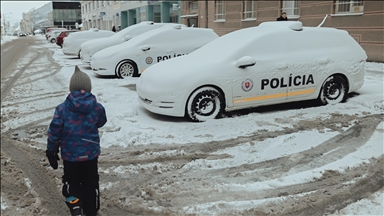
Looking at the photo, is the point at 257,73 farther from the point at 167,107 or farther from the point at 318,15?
the point at 318,15

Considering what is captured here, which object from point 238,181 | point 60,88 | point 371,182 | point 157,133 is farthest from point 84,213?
point 60,88

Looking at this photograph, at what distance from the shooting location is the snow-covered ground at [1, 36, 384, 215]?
398cm

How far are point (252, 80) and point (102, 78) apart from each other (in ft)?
21.5

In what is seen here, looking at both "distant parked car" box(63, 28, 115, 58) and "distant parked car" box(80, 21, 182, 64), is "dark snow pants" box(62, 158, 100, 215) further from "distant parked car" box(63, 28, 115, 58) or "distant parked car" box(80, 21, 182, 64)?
"distant parked car" box(63, 28, 115, 58)

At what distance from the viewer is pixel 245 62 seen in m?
6.19

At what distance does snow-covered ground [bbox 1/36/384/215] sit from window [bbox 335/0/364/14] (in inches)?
269

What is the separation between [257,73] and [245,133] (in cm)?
130

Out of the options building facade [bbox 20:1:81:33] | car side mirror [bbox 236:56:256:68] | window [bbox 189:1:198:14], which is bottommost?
car side mirror [bbox 236:56:256:68]

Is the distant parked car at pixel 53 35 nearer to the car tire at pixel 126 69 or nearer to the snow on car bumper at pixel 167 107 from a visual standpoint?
the car tire at pixel 126 69

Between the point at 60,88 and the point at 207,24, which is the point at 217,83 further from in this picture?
the point at 207,24

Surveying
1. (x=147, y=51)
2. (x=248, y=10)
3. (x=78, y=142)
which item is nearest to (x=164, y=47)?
(x=147, y=51)

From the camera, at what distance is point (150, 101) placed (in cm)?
630

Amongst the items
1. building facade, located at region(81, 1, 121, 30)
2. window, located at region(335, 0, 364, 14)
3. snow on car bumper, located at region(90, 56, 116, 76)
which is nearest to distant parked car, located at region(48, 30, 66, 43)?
building facade, located at region(81, 1, 121, 30)

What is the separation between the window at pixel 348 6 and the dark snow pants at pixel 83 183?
13403 millimetres
